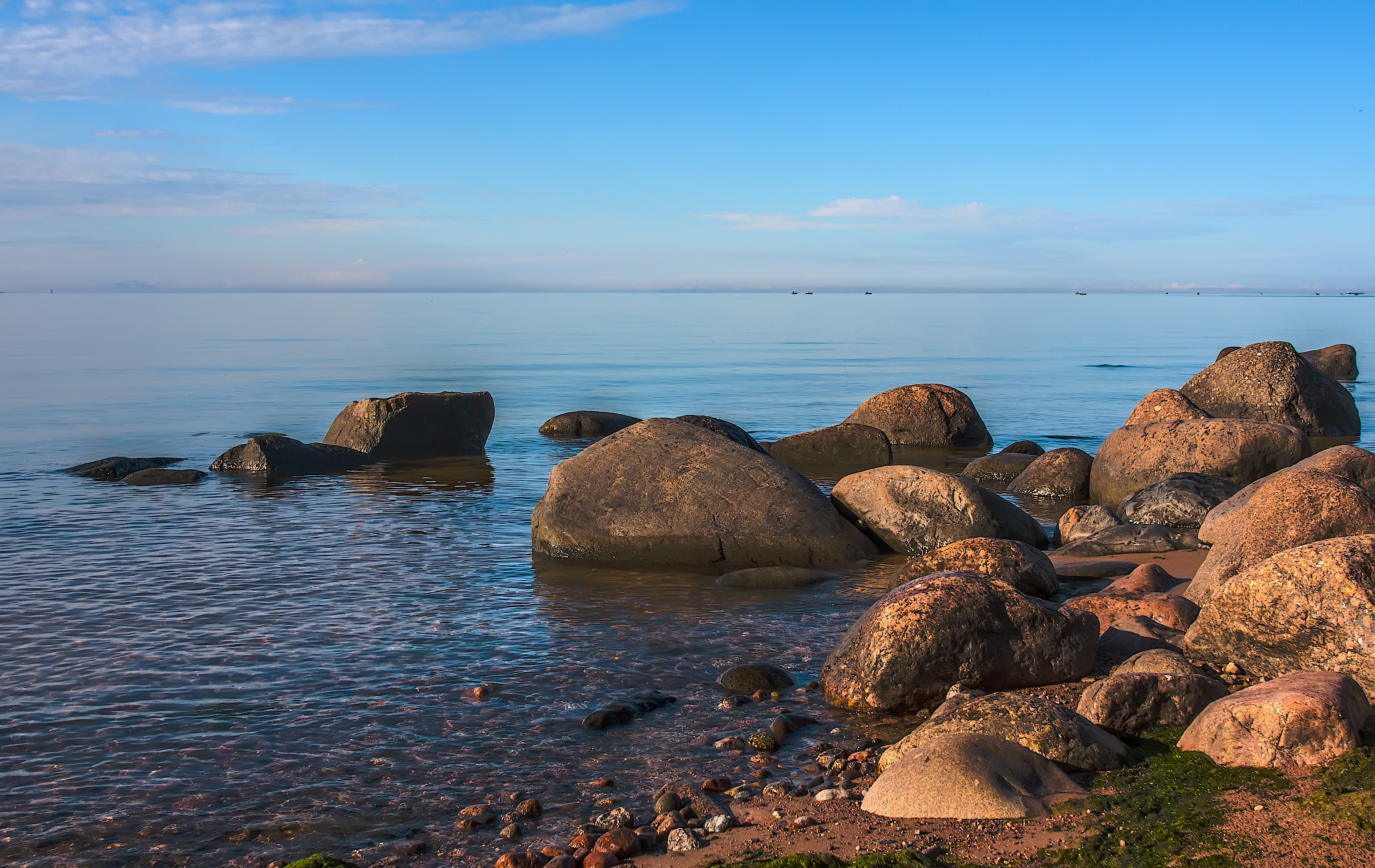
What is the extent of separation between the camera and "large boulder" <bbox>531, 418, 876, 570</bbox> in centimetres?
1345

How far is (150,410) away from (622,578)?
80.0 feet

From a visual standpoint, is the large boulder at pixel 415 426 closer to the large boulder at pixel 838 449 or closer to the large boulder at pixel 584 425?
the large boulder at pixel 584 425

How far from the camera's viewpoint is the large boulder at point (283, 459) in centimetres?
2052

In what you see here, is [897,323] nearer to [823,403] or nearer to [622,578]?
[823,403]

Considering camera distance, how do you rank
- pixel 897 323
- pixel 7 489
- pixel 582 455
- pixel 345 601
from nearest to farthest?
1. pixel 345 601
2. pixel 582 455
3. pixel 7 489
4. pixel 897 323

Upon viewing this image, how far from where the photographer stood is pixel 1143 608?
9.92 meters

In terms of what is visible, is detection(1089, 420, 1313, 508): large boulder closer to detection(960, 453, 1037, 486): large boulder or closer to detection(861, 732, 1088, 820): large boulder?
detection(960, 453, 1037, 486): large boulder

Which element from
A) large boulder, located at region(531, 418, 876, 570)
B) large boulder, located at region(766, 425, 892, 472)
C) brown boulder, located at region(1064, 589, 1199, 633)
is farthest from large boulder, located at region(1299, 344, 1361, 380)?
brown boulder, located at region(1064, 589, 1199, 633)

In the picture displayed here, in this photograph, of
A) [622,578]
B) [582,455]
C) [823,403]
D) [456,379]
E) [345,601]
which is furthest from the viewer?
[456,379]

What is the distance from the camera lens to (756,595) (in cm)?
1178

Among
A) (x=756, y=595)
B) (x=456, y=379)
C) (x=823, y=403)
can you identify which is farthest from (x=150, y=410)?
(x=756, y=595)

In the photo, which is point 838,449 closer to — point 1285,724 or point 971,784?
point 1285,724

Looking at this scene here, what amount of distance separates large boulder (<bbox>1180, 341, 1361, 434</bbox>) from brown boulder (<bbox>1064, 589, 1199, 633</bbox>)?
1603cm

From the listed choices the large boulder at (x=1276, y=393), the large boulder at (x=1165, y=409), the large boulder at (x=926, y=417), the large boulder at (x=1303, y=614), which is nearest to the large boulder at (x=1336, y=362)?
the large boulder at (x=1276, y=393)
